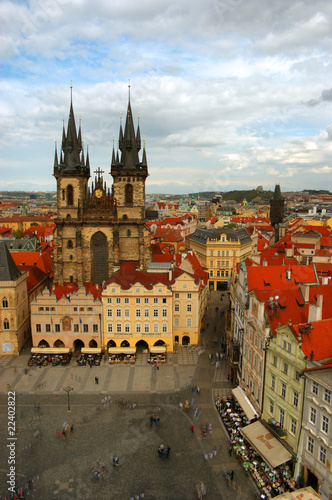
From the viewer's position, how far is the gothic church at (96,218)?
231 feet

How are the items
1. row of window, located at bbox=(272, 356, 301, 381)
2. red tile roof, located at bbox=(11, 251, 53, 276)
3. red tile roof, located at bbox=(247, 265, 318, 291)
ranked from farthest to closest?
red tile roof, located at bbox=(11, 251, 53, 276) → red tile roof, located at bbox=(247, 265, 318, 291) → row of window, located at bbox=(272, 356, 301, 381)

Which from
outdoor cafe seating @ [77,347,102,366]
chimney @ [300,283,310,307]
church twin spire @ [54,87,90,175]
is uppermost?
church twin spire @ [54,87,90,175]

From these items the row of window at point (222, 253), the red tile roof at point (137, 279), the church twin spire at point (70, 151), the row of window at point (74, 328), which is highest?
the church twin spire at point (70, 151)

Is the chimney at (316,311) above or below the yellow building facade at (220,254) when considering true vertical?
above

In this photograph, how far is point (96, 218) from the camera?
7031 centimetres

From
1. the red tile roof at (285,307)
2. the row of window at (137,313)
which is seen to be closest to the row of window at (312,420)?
the red tile roof at (285,307)

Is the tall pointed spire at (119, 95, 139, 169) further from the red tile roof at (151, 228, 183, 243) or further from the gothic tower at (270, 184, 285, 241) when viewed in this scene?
the gothic tower at (270, 184, 285, 241)

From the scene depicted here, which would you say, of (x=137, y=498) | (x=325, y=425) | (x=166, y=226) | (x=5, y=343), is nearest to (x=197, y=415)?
(x=137, y=498)

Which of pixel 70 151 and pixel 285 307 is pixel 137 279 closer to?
pixel 285 307

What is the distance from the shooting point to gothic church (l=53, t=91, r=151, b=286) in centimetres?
7031

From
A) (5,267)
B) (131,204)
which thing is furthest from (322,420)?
(131,204)

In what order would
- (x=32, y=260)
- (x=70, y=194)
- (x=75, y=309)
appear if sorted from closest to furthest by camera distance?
(x=75, y=309), (x=70, y=194), (x=32, y=260)

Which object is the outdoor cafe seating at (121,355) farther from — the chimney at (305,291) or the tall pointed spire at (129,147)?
the tall pointed spire at (129,147)

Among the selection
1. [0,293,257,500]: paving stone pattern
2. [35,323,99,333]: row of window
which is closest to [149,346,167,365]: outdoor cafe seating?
[0,293,257,500]: paving stone pattern
